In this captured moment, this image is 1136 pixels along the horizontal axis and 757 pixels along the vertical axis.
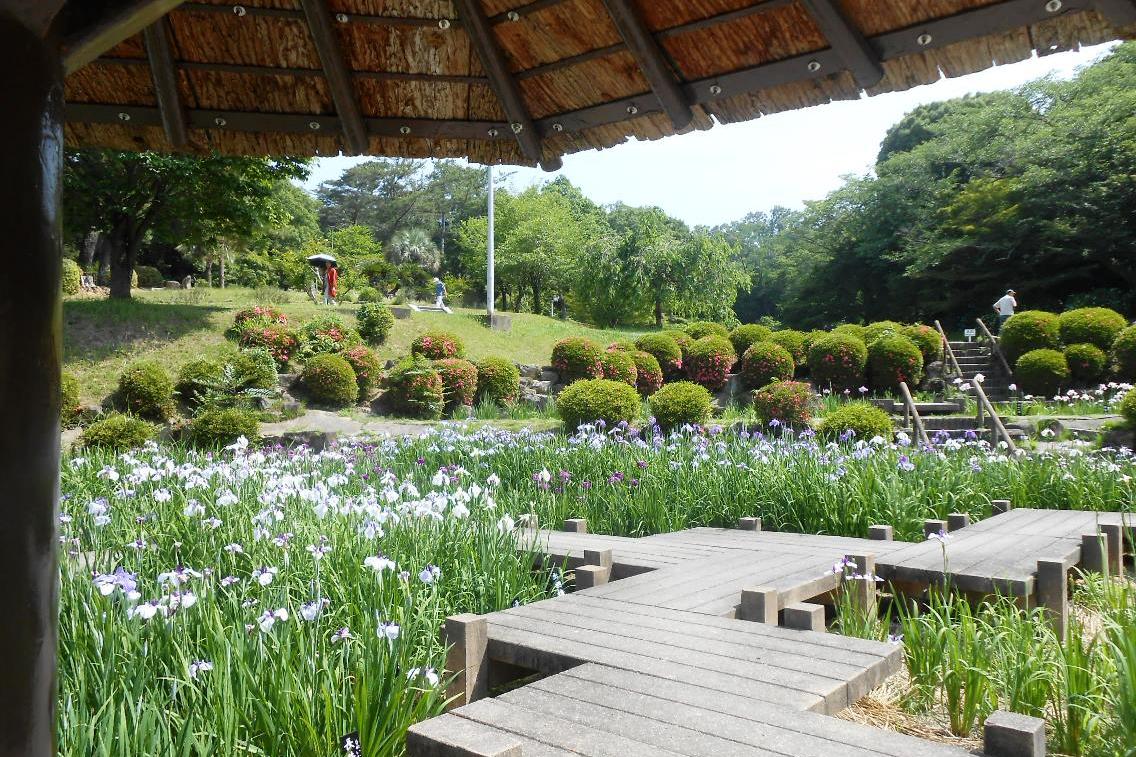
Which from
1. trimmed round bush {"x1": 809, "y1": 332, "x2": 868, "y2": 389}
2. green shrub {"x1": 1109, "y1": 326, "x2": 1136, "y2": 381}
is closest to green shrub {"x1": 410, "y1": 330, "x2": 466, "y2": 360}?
trimmed round bush {"x1": 809, "y1": 332, "x2": 868, "y2": 389}

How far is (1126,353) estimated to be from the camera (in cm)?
1482

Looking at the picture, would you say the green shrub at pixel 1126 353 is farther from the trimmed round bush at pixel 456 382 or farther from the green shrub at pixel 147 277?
the green shrub at pixel 147 277

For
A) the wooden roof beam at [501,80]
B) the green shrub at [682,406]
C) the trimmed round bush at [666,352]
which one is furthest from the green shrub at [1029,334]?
the wooden roof beam at [501,80]

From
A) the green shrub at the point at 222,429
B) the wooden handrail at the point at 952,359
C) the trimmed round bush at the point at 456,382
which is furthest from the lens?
the wooden handrail at the point at 952,359

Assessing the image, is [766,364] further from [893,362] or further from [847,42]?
[847,42]

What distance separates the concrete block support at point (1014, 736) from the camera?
6.49 feet

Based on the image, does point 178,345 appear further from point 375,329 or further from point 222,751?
point 222,751

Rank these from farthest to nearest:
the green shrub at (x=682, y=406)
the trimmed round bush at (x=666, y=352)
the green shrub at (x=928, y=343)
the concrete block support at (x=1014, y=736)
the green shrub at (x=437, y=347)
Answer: the trimmed round bush at (x=666, y=352) → the green shrub at (x=928, y=343) → the green shrub at (x=437, y=347) → the green shrub at (x=682, y=406) → the concrete block support at (x=1014, y=736)

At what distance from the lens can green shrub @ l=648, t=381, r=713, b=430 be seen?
41.8ft

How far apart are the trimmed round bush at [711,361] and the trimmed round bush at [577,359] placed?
220 cm

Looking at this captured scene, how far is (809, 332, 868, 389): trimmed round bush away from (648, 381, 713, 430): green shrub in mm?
4764

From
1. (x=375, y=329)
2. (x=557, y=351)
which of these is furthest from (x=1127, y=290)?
(x=375, y=329)

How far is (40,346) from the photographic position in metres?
1.10

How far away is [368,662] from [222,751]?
1.45 feet
